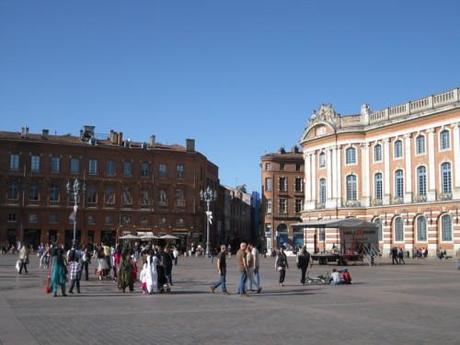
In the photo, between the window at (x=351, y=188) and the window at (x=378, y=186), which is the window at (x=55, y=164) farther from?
the window at (x=378, y=186)

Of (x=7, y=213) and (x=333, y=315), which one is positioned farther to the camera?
(x=7, y=213)

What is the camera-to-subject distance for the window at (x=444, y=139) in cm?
6156

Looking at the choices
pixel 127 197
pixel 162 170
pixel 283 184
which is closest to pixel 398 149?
pixel 283 184

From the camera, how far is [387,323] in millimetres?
14469

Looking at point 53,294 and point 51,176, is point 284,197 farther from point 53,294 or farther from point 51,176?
point 53,294

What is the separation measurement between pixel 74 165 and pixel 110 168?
4.63 m

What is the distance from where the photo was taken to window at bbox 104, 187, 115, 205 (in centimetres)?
8444

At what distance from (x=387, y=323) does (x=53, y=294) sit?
1141cm

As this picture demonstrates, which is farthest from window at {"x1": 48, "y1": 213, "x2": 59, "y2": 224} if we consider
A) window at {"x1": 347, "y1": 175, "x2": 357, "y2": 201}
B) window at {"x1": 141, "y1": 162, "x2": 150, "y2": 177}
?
window at {"x1": 347, "y1": 175, "x2": 357, "y2": 201}

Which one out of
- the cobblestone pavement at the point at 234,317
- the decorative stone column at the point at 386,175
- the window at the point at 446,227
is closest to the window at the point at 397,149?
the decorative stone column at the point at 386,175

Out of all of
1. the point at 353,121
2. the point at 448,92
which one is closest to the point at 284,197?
the point at 353,121

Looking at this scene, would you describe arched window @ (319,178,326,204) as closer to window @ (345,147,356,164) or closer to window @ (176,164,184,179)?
window @ (345,147,356,164)

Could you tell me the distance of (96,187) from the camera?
8412 centimetres

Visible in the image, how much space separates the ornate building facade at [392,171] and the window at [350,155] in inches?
4.4
